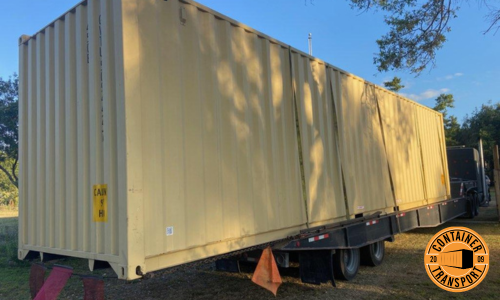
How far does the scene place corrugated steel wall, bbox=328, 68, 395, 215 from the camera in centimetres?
611

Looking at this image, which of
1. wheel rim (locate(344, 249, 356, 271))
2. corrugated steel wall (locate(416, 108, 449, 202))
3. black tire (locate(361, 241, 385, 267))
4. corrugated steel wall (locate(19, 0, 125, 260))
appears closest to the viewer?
corrugated steel wall (locate(19, 0, 125, 260))

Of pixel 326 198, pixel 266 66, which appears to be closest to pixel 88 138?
pixel 266 66

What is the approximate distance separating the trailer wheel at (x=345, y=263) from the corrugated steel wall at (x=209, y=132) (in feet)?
4.20

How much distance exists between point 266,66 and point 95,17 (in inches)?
82.9

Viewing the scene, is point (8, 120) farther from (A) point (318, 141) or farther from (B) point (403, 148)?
(B) point (403, 148)

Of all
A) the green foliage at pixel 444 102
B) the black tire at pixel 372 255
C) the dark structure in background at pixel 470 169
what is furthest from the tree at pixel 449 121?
the black tire at pixel 372 255

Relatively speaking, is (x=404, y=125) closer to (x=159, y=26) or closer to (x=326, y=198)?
(x=326, y=198)

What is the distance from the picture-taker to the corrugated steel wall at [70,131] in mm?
3227

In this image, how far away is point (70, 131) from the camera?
3709mm

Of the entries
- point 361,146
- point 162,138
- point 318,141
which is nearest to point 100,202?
point 162,138

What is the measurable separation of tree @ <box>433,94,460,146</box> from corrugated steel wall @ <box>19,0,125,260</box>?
3278 centimetres

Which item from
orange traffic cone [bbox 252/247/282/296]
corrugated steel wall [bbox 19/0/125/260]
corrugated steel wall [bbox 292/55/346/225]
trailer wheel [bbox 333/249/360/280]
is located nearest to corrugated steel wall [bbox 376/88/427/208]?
trailer wheel [bbox 333/249/360/280]

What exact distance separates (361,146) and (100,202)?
15.7ft

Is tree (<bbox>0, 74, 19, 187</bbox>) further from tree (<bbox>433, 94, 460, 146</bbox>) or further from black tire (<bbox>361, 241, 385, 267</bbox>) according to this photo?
tree (<bbox>433, 94, 460, 146</bbox>)
